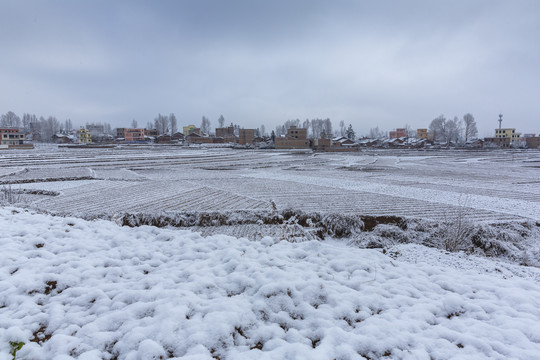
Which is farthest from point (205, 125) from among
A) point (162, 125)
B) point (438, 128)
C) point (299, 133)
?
point (438, 128)

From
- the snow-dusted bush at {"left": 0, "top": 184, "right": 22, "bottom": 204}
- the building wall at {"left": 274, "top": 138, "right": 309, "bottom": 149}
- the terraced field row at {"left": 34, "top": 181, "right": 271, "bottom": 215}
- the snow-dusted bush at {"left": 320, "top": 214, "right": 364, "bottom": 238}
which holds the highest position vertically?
the building wall at {"left": 274, "top": 138, "right": 309, "bottom": 149}

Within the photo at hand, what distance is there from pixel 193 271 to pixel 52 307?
6.64 ft

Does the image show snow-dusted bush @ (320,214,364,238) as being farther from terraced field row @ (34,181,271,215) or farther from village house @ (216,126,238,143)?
village house @ (216,126,238,143)

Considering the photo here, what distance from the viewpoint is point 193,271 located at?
211 inches

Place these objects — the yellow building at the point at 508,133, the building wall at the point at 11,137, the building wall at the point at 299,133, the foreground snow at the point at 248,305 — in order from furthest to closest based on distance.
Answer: the yellow building at the point at 508,133, the building wall at the point at 299,133, the building wall at the point at 11,137, the foreground snow at the point at 248,305

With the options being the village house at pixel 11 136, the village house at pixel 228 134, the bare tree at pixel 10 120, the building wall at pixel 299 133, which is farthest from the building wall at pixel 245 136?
the bare tree at pixel 10 120

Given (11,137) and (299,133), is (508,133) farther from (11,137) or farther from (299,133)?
(11,137)

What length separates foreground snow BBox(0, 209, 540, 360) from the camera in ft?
11.8

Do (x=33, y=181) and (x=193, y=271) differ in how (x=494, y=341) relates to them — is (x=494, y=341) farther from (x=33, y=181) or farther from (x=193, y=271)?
(x=33, y=181)

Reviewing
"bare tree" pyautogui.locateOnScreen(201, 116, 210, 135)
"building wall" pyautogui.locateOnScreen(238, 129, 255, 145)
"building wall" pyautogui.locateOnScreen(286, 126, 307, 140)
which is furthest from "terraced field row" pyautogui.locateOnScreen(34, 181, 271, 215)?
"bare tree" pyautogui.locateOnScreen(201, 116, 210, 135)

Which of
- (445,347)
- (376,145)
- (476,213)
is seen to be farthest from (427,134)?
(445,347)

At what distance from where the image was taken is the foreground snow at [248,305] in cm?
361

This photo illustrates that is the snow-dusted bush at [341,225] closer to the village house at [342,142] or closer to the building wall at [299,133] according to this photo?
the village house at [342,142]

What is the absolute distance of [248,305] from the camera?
4.37 m
